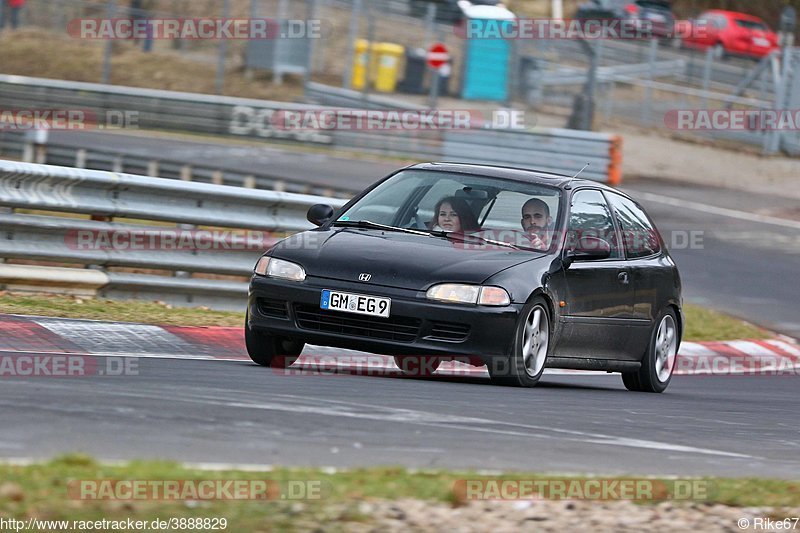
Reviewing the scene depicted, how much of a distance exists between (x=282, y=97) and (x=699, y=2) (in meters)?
25.7

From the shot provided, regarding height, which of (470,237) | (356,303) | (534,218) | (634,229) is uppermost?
(534,218)

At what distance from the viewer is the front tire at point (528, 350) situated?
875 cm

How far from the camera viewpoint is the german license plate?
8.57 meters

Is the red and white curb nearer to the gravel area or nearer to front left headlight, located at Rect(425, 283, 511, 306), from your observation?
front left headlight, located at Rect(425, 283, 511, 306)

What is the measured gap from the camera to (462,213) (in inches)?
374

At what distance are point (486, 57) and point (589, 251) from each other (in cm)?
3132

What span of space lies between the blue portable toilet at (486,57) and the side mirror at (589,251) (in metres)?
30.0

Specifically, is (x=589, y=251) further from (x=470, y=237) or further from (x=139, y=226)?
(x=139, y=226)

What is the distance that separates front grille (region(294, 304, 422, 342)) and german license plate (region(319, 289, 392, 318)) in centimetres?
4

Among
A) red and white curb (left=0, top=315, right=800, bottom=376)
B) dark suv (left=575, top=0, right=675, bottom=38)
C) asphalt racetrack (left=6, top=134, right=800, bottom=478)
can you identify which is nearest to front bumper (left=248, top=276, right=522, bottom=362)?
asphalt racetrack (left=6, top=134, right=800, bottom=478)

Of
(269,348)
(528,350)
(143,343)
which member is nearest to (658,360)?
(528,350)

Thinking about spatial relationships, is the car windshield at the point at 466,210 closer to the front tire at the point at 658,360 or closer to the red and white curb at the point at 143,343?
the red and white curb at the point at 143,343

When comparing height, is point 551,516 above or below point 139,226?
above

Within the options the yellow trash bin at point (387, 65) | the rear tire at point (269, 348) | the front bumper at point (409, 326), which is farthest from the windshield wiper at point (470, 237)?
the yellow trash bin at point (387, 65)
